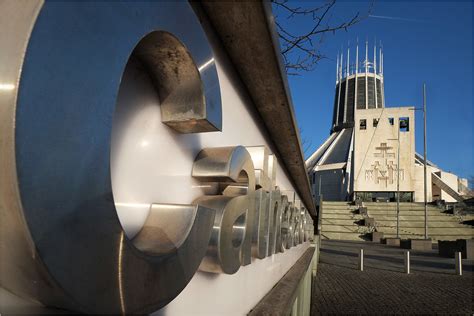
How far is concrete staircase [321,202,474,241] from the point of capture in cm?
2988

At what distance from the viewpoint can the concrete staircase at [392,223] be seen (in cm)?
2988

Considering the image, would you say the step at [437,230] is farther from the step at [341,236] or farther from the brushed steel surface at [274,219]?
the brushed steel surface at [274,219]

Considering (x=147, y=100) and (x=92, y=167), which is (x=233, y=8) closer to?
(x=147, y=100)

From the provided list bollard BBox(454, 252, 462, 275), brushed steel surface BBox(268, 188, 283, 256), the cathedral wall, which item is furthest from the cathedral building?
brushed steel surface BBox(268, 188, 283, 256)

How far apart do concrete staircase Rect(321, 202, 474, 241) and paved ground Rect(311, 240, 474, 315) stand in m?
16.0

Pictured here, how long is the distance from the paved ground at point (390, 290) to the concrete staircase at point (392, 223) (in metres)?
16.0

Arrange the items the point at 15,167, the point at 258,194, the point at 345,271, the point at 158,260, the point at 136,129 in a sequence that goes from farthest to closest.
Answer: the point at 345,271
the point at 258,194
the point at 136,129
the point at 158,260
the point at 15,167

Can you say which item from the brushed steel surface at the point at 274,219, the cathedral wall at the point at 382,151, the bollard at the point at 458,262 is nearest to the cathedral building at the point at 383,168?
the cathedral wall at the point at 382,151

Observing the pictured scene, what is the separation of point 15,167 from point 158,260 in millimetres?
467

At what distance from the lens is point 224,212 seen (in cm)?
139

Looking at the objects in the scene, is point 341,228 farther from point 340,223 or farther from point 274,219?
point 274,219

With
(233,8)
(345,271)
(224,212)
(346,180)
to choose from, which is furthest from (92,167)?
(346,180)

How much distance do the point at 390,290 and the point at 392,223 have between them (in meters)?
26.5

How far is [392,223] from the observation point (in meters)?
34.3
